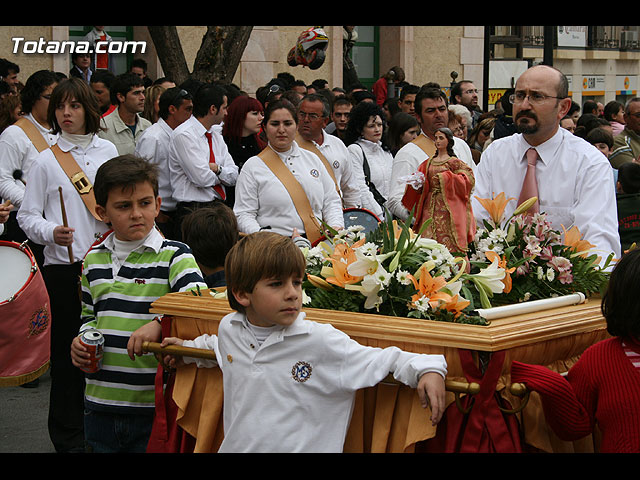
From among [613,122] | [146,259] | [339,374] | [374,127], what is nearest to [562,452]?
[339,374]

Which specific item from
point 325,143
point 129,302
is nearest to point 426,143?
point 325,143

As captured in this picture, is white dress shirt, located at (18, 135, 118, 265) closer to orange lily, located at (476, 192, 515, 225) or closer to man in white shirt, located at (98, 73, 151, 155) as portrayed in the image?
orange lily, located at (476, 192, 515, 225)

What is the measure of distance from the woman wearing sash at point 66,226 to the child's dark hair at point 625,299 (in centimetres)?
335

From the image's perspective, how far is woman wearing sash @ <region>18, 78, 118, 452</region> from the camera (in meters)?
5.59

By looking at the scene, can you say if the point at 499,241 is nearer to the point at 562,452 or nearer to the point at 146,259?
the point at 562,452

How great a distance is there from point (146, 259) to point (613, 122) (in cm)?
1022

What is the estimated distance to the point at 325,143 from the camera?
779 cm

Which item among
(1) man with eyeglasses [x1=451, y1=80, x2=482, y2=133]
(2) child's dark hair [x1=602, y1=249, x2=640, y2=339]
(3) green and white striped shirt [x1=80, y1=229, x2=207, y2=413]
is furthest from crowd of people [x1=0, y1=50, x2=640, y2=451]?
(1) man with eyeglasses [x1=451, y1=80, x2=482, y2=133]

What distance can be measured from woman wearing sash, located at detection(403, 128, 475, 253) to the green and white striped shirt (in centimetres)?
111

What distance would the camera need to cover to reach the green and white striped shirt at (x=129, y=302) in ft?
13.7

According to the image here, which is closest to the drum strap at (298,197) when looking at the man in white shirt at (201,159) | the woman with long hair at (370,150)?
the man in white shirt at (201,159)

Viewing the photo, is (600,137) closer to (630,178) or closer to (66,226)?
(630,178)

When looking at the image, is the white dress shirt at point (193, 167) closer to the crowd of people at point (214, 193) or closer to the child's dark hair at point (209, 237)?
the crowd of people at point (214, 193)

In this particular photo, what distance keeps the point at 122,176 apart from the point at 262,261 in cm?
121
